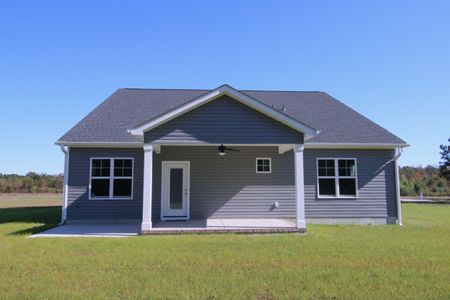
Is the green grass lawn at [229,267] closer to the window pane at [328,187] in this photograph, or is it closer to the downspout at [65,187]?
the downspout at [65,187]

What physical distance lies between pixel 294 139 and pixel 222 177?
3.61 metres

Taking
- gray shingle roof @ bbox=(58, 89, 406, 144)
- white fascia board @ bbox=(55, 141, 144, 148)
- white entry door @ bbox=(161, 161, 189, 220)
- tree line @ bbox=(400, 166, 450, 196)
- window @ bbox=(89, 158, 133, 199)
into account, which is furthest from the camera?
tree line @ bbox=(400, 166, 450, 196)

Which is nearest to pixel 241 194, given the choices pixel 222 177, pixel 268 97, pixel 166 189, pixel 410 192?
pixel 222 177

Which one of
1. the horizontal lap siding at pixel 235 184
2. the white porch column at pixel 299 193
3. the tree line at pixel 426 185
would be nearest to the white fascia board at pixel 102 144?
the horizontal lap siding at pixel 235 184

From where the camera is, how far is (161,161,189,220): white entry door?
12422 millimetres

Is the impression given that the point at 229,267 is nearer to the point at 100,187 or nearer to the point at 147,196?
the point at 147,196

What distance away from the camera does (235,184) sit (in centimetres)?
1270

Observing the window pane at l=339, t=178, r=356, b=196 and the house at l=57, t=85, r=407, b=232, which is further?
the window pane at l=339, t=178, r=356, b=196

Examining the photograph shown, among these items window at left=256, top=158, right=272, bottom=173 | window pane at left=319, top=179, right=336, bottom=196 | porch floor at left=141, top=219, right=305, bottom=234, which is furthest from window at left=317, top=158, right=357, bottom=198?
porch floor at left=141, top=219, right=305, bottom=234

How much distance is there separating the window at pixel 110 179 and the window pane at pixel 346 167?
795cm

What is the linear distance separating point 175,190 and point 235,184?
2.28 metres

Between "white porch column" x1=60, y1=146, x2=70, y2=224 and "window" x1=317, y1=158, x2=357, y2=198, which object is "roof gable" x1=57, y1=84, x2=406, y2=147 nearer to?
"white porch column" x1=60, y1=146, x2=70, y2=224

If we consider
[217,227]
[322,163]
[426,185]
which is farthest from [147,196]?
[426,185]

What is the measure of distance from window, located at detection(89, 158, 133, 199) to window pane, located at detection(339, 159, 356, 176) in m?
7.95
